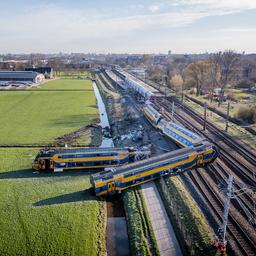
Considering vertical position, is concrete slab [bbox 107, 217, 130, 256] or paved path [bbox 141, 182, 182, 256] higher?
paved path [bbox 141, 182, 182, 256]

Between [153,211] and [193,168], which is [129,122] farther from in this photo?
[153,211]

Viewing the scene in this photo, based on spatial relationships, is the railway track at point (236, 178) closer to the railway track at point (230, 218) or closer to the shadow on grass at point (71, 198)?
the railway track at point (230, 218)

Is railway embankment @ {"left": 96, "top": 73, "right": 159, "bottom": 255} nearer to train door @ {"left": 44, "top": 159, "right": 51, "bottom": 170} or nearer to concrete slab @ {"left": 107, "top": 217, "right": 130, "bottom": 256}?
concrete slab @ {"left": 107, "top": 217, "right": 130, "bottom": 256}

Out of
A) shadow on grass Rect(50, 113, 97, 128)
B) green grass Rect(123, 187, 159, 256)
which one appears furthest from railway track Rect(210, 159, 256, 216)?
shadow on grass Rect(50, 113, 97, 128)

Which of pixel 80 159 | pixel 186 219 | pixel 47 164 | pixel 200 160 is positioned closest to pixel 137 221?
pixel 186 219

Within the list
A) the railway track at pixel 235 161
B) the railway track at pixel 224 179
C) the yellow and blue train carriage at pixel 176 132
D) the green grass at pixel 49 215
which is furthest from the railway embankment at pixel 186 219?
the yellow and blue train carriage at pixel 176 132

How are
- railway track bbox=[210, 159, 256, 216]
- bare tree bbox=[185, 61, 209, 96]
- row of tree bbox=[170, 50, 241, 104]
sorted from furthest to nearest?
bare tree bbox=[185, 61, 209, 96] < row of tree bbox=[170, 50, 241, 104] < railway track bbox=[210, 159, 256, 216]

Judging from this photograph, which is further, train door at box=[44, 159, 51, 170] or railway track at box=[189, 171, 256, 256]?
train door at box=[44, 159, 51, 170]
